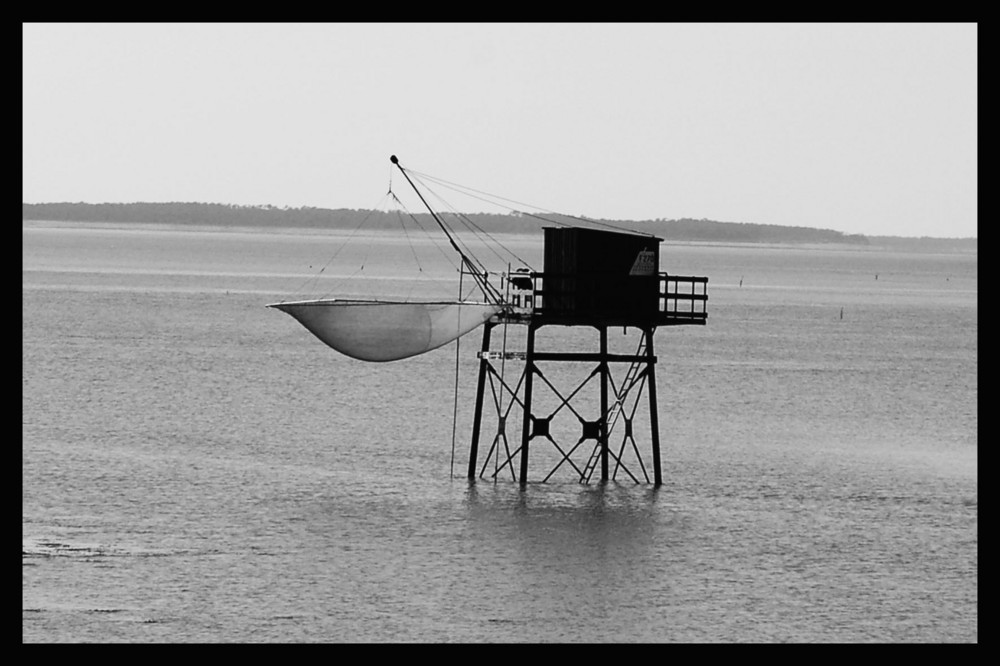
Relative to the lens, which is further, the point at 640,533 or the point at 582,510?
the point at 582,510

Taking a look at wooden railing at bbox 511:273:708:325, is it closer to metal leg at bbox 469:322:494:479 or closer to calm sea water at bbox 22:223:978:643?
metal leg at bbox 469:322:494:479

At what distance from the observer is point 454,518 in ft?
125

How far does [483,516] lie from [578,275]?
22.3 ft

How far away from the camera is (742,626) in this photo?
2872 cm

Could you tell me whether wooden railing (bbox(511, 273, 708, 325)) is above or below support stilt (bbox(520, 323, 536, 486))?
above

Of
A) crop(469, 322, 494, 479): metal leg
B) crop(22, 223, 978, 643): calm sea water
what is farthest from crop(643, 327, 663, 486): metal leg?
crop(469, 322, 494, 479): metal leg

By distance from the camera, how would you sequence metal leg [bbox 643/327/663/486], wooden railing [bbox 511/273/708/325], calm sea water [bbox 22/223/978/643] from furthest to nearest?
metal leg [bbox 643/327/663/486], wooden railing [bbox 511/273/708/325], calm sea water [bbox 22/223/978/643]

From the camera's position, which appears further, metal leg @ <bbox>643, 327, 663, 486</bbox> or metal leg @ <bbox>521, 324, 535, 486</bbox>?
metal leg @ <bbox>643, 327, 663, 486</bbox>

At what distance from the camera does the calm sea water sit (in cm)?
2891

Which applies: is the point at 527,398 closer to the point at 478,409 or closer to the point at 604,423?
the point at 478,409

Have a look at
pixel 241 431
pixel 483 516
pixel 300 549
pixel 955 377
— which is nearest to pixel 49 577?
pixel 300 549
